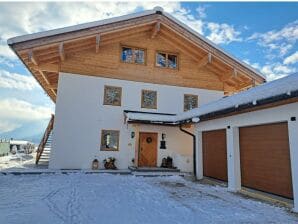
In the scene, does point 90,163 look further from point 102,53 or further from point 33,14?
point 33,14

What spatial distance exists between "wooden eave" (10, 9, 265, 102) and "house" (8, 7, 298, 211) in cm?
5

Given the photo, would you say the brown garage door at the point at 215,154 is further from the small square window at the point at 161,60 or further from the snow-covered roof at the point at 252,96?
the small square window at the point at 161,60

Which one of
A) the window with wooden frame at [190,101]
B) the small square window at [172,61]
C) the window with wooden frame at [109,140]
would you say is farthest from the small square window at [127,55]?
the window with wooden frame at [109,140]

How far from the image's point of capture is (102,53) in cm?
1323

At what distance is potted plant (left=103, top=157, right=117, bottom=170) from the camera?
1219 cm

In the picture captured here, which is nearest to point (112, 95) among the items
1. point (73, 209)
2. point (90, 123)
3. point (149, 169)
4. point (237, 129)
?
point (90, 123)

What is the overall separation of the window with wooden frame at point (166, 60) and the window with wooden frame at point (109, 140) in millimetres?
4925

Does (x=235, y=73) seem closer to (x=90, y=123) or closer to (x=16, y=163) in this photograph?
(x=90, y=123)

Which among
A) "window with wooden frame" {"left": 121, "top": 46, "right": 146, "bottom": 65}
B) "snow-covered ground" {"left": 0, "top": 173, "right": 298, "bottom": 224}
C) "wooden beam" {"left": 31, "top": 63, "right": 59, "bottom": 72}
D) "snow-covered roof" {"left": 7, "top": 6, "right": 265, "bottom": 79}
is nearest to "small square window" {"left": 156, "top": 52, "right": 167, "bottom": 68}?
"window with wooden frame" {"left": 121, "top": 46, "right": 146, "bottom": 65}

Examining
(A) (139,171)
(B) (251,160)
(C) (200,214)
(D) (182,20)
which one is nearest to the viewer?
(C) (200,214)

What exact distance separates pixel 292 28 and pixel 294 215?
11.6 metres

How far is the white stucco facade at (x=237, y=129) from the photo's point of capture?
5.85 metres

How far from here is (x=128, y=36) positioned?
13.7 m

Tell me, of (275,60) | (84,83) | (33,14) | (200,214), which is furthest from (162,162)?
(275,60)
